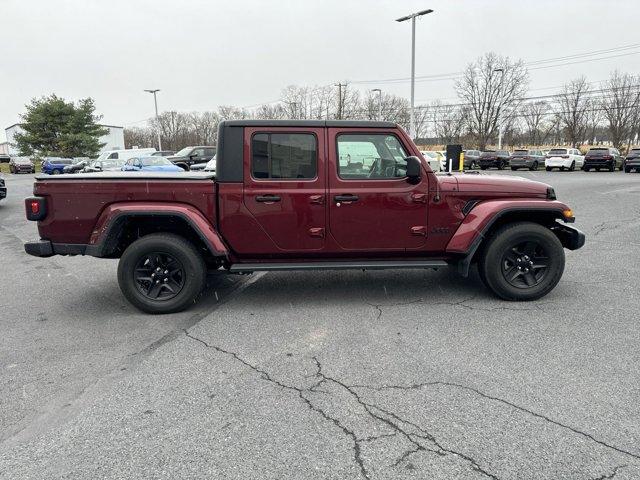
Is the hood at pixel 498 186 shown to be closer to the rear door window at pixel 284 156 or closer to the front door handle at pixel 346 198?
the front door handle at pixel 346 198

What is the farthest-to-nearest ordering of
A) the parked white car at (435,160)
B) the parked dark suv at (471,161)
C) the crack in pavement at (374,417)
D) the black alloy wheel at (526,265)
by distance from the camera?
the parked dark suv at (471,161) < the parked white car at (435,160) < the black alloy wheel at (526,265) < the crack in pavement at (374,417)

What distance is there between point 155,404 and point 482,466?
2032mm

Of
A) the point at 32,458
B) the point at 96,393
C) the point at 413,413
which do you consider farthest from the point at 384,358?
the point at 32,458

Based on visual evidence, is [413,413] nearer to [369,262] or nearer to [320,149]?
[369,262]

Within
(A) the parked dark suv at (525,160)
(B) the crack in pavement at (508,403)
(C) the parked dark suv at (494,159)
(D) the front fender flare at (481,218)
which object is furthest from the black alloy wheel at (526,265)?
(C) the parked dark suv at (494,159)

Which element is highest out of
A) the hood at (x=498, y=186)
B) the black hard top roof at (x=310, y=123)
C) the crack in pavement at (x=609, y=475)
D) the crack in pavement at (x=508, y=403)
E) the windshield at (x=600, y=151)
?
the windshield at (x=600, y=151)

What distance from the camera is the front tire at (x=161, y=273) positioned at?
462cm

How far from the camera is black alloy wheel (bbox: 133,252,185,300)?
472 centimetres

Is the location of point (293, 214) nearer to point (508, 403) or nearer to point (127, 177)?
point (127, 177)

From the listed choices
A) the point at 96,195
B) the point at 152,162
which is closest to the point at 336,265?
the point at 96,195

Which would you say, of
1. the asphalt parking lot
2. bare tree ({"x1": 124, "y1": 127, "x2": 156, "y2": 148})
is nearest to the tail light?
the asphalt parking lot

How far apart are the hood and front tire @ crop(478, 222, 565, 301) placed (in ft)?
1.15

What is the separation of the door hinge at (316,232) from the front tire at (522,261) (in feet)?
5.84

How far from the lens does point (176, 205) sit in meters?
4.59
